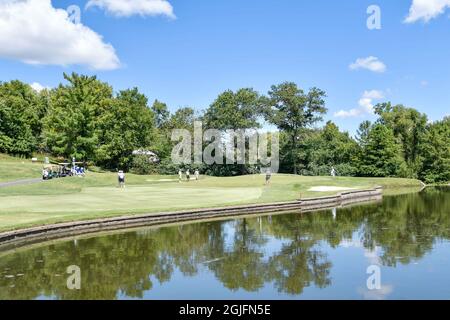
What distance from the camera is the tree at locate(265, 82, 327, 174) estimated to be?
68.7m

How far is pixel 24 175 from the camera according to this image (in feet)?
156

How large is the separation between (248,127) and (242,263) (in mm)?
55741

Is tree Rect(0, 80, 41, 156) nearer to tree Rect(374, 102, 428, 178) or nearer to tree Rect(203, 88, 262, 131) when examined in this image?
tree Rect(203, 88, 262, 131)

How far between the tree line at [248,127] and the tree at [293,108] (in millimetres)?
149

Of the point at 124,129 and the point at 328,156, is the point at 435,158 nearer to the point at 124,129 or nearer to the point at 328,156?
the point at 328,156

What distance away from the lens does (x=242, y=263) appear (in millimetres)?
13914

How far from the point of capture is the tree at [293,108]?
68688 millimetres

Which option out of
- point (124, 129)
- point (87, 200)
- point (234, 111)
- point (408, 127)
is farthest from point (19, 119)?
point (408, 127)

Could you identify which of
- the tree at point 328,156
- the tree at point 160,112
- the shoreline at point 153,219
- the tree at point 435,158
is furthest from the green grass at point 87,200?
the tree at point 160,112

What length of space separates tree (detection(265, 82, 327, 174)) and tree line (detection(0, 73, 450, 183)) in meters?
0.15

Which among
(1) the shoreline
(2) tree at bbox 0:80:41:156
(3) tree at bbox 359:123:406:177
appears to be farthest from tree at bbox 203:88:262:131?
(1) the shoreline

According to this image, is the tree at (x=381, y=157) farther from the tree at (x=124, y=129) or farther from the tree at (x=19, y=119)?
the tree at (x=19, y=119)
